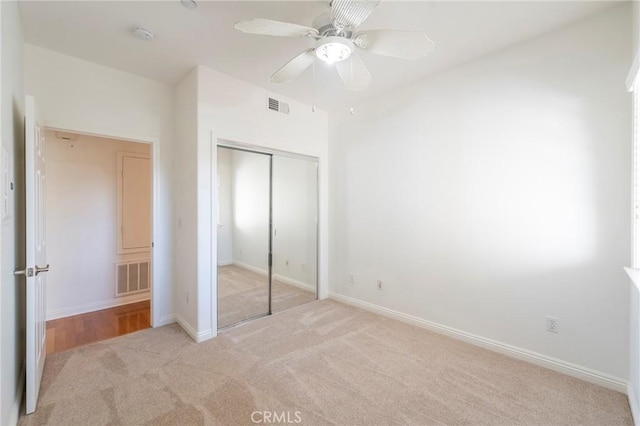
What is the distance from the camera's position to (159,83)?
328 centimetres

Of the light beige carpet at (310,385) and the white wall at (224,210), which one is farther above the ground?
the white wall at (224,210)

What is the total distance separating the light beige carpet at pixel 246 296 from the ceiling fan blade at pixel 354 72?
7.48 feet

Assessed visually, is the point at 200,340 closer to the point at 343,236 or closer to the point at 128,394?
the point at 128,394

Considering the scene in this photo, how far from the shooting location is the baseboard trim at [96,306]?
3.49 m

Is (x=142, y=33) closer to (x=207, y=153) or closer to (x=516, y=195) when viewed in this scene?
(x=207, y=153)

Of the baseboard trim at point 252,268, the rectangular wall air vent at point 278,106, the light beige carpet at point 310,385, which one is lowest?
the light beige carpet at point 310,385

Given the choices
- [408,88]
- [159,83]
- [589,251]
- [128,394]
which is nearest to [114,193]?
[159,83]

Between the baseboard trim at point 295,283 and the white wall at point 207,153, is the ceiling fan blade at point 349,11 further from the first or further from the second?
the baseboard trim at point 295,283

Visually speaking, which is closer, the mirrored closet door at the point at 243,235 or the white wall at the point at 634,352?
the white wall at the point at 634,352

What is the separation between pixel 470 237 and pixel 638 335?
1288 mm

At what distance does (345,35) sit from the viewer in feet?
5.88

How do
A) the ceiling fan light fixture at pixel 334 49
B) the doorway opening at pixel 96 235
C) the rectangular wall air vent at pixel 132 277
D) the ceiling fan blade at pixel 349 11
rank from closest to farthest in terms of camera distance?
the ceiling fan blade at pixel 349 11, the ceiling fan light fixture at pixel 334 49, the doorway opening at pixel 96 235, the rectangular wall air vent at pixel 132 277

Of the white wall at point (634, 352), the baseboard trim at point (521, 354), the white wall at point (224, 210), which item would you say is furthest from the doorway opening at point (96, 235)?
the white wall at point (634, 352)

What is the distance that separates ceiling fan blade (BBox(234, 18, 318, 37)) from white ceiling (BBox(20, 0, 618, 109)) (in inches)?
17.9
